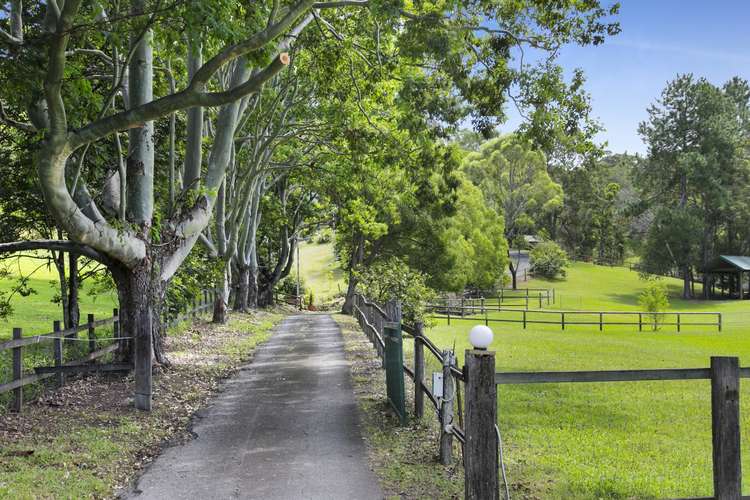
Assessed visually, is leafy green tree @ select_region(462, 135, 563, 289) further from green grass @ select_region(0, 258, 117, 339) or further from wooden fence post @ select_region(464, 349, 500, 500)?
wooden fence post @ select_region(464, 349, 500, 500)

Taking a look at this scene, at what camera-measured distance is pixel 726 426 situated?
536cm

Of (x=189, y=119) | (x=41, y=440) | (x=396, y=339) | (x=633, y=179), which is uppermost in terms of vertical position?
(x=633, y=179)

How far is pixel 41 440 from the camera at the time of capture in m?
8.05

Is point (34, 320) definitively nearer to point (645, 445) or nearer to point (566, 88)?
point (566, 88)

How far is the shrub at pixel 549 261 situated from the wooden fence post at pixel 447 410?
2759 inches

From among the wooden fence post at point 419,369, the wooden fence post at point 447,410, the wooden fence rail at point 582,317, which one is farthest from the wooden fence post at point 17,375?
the wooden fence rail at point 582,317

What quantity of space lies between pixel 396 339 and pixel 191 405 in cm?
366

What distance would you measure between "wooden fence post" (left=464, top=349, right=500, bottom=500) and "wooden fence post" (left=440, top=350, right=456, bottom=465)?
5.80ft

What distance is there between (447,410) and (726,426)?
275 centimetres

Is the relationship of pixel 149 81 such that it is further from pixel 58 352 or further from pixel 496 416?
pixel 496 416

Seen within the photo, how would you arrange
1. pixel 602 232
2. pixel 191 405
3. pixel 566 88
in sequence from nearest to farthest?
pixel 191 405
pixel 566 88
pixel 602 232

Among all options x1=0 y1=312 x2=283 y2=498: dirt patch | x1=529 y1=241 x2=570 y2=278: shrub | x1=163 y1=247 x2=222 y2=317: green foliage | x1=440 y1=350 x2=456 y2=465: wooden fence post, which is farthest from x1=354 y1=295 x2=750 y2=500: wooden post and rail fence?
x1=529 y1=241 x2=570 y2=278: shrub

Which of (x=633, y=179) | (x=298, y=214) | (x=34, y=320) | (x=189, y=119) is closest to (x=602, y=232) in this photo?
(x=633, y=179)

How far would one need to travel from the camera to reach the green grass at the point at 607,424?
7406 millimetres
